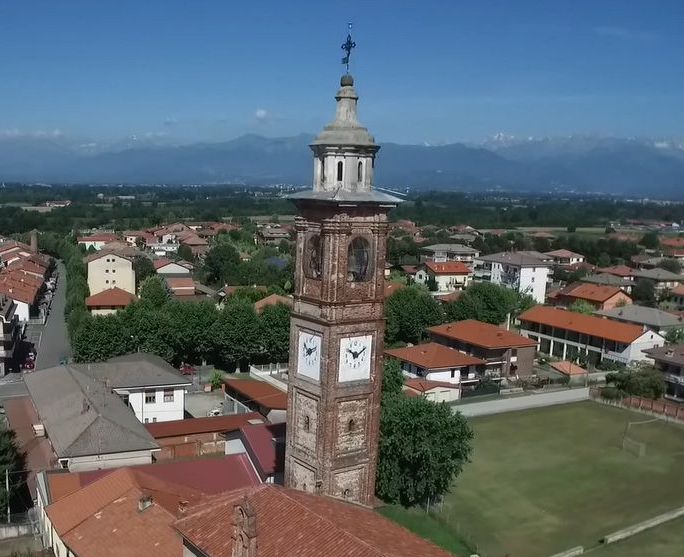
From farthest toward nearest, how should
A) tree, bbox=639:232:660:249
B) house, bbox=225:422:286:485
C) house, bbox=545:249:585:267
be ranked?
1. tree, bbox=639:232:660:249
2. house, bbox=545:249:585:267
3. house, bbox=225:422:286:485

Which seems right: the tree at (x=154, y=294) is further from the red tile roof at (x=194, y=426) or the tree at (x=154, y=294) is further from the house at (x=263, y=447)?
the house at (x=263, y=447)

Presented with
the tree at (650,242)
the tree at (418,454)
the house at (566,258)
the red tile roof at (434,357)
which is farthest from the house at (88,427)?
the tree at (650,242)

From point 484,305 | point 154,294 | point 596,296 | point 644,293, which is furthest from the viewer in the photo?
point 644,293

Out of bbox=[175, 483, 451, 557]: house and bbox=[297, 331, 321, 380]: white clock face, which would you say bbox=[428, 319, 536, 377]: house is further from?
bbox=[175, 483, 451, 557]: house

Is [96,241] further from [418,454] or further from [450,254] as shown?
[418,454]

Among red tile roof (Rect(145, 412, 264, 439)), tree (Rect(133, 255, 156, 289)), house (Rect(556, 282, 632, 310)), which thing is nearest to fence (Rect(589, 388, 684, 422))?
red tile roof (Rect(145, 412, 264, 439))

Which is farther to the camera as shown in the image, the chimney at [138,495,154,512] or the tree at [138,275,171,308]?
the tree at [138,275,171,308]

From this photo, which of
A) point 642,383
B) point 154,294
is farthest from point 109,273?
point 642,383
